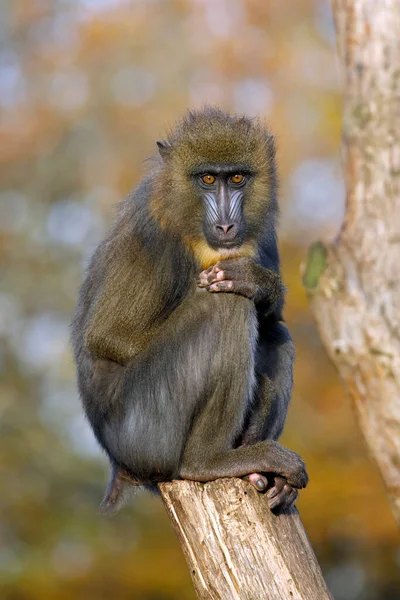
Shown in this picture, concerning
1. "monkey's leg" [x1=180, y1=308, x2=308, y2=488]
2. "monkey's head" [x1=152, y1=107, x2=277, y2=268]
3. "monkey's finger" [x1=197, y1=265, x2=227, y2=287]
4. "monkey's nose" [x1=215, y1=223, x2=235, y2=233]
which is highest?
"monkey's head" [x1=152, y1=107, x2=277, y2=268]

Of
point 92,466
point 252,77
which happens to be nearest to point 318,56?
point 252,77

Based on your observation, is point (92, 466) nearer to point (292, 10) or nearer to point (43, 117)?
point (43, 117)

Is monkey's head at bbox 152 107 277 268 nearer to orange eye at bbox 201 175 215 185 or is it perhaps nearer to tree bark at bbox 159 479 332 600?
orange eye at bbox 201 175 215 185

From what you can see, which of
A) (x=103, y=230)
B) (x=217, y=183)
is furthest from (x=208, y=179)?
(x=103, y=230)

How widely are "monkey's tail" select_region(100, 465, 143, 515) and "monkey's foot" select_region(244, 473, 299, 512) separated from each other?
87cm

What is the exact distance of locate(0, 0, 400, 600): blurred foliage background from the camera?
12.4 m

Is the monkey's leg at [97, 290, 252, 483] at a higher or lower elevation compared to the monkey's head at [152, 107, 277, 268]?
lower

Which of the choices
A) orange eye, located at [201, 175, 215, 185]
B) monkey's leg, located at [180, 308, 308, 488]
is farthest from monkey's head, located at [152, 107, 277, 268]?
monkey's leg, located at [180, 308, 308, 488]

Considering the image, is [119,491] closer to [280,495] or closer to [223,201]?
[280,495]

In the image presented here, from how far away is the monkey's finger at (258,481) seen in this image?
4.79 metres

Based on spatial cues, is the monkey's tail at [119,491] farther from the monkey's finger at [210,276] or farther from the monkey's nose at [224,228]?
the monkey's nose at [224,228]

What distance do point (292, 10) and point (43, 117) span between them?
499 cm

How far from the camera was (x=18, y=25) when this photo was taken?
58.0 feet

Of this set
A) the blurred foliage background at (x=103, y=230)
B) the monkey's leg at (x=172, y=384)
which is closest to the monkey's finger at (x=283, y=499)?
the monkey's leg at (x=172, y=384)
